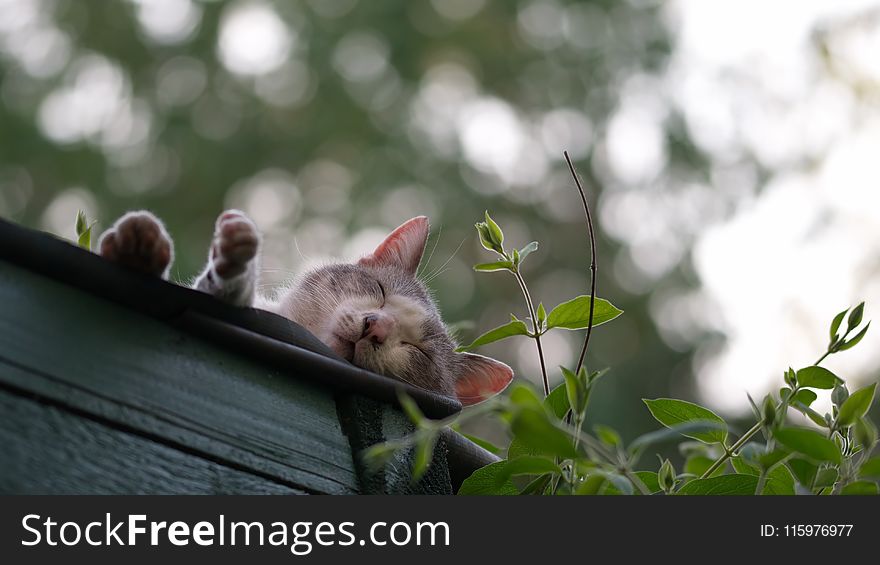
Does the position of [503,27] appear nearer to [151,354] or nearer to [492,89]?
[492,89]

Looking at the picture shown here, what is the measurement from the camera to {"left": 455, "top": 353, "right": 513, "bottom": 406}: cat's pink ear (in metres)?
2.20

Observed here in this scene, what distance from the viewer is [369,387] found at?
1.12 meters

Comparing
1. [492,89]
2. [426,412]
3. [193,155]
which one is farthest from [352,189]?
[426,412]

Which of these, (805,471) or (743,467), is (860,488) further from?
(743,467)

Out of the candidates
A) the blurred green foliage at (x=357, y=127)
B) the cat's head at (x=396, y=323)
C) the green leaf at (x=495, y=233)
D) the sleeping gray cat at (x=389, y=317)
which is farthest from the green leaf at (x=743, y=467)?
the blurred green foliage at (x=357, y=127)

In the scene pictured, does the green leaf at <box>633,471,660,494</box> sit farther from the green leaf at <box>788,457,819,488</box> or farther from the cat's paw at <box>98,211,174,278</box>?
the cat's paw at <box>98,211,174,278</box>

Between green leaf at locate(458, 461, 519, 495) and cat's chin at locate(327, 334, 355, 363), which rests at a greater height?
cat's chin at locate(327, 334, 355, 363)

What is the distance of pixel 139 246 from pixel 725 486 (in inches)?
29.1

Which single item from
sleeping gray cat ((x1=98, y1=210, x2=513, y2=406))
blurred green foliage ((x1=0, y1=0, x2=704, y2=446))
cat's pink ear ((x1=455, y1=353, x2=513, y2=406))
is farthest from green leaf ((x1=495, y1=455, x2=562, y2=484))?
blurred green foliage ((x1=0, y1=0, x2=704, y2=446))

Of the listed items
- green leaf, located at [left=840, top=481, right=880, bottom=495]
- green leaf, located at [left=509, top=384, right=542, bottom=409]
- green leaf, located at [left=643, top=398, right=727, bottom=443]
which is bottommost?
green leaf, located at [left=840, top=481, right=880, bottom=495]

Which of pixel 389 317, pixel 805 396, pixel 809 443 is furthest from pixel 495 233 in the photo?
pixel 389 317

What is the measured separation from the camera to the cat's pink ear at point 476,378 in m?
2.20

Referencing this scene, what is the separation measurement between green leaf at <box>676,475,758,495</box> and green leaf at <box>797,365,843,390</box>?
15cm

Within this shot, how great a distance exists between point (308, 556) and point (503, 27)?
30.5 ft
